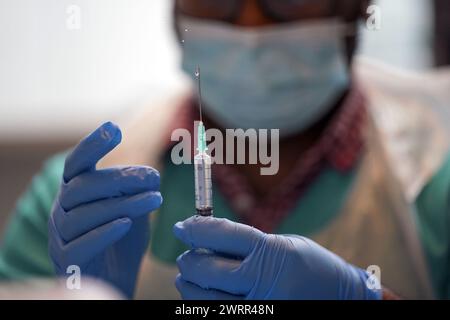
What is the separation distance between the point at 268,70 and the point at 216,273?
492 mm

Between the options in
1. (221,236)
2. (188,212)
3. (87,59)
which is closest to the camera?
(221,236)

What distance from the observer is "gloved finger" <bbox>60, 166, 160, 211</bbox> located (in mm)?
749

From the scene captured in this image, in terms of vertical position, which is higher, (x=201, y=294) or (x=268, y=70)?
(x=268, y=70)

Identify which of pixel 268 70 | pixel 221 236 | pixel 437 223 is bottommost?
pixel 437 223

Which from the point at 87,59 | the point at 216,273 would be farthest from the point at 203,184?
the point at 87,59

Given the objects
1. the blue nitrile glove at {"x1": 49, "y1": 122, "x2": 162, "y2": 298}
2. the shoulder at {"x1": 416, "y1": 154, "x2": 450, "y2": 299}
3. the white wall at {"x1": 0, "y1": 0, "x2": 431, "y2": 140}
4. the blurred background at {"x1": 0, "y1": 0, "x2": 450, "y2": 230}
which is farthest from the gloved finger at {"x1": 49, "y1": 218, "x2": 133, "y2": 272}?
the shoulder at {"x1": 416, "y1": 154, "x2": 450, "y2": 299}

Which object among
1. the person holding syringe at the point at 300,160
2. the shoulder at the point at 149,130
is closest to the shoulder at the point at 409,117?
the person holding syringe at the point at 300,160

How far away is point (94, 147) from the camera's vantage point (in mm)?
741

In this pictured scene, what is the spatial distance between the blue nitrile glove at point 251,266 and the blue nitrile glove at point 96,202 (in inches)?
2.4

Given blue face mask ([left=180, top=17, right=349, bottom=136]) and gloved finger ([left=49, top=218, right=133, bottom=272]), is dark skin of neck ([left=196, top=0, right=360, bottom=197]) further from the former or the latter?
gloved finger ([left=49, top=218, right=133, bottom=272])

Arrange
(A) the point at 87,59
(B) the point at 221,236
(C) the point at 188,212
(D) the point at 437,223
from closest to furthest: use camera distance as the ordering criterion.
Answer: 1. (B) the point at 221,236
2. (C) the point at 188,212
3. (D) the point at 437,223
4. (A) the point at 87,59

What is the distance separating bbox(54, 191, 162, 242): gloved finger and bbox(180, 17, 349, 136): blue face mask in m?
0.35

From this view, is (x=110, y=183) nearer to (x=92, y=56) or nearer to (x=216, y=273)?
(x=216, y=273)

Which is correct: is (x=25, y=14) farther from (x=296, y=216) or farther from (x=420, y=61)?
(x=420, y=61)
